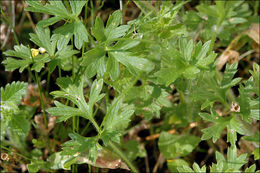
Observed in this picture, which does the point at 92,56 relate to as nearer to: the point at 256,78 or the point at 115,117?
the point at 115,117

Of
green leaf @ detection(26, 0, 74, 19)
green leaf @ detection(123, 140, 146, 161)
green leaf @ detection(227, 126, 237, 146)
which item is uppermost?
green leaf @ detection(26, 0, 74, 19)

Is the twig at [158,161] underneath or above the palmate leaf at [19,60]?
underneath

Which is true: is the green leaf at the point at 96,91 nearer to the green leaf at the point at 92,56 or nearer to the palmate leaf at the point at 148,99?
the green leaf at the point at 92,56

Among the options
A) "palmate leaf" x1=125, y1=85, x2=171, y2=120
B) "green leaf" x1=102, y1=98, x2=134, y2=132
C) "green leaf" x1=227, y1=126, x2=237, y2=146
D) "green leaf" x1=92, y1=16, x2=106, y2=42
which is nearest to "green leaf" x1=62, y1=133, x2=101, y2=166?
"green leaf" x1=102, y1=98, x2=134, y2=132

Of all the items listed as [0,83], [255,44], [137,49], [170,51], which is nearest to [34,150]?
[0,83]

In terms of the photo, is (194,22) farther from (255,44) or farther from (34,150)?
(34,150)

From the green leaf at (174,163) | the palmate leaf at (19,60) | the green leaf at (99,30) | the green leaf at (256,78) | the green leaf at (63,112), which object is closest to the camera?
the green leaf at (99,30)

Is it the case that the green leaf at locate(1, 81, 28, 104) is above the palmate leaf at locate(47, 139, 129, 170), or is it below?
above

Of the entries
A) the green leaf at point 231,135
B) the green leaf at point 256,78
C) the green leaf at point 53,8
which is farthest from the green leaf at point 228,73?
the green leaf at point 53,8

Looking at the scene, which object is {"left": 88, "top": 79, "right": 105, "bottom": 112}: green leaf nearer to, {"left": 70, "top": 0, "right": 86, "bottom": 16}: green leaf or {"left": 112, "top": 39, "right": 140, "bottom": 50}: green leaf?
→ {"left": 112, "top": 39, "right": 140, "bottom": 50}: green leaf

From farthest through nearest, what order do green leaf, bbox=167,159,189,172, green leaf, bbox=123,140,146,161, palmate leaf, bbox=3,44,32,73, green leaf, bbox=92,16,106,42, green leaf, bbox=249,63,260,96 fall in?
green leaf, bbox=123,140,146,161 → green leaf, bbox=167,159,189,172 → green leaf, bbox=249,63,260,96 → palmate leaf, bbox=3,44,32,73 → green leaf, bbox=92,16,106,42
